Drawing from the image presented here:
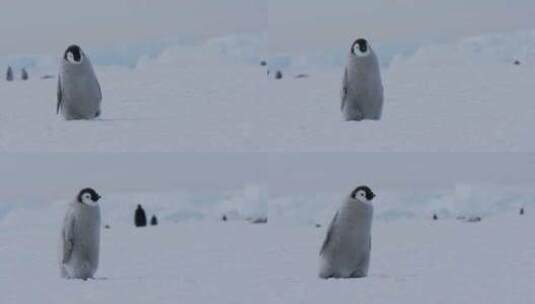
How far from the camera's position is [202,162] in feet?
15.3

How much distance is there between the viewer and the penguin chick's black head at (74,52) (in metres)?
4.84

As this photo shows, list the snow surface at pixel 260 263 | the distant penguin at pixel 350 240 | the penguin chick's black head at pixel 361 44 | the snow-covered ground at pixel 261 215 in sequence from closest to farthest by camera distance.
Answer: the snow surface at pixel 260 263 < the snow-covered ground at pixel 261 215 < the distant penguin at pixel 350 240 < the penguin chick's black head at pixel 361 44

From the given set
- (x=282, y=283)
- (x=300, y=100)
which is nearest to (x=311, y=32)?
(x=300, y=100)

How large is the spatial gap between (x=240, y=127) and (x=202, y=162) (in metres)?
0.17

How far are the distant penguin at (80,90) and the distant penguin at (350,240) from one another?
94 centimetres

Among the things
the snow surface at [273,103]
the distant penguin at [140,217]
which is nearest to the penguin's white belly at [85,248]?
the distant penguin at [140,217]

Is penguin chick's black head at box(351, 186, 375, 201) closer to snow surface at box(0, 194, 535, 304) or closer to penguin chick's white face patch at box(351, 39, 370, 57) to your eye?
snow surface at box(0, 194, 535, 304)

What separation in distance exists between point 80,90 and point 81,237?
1.72 feet

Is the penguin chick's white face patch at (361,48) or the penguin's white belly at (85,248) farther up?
the penguin chick's white face patch at (361,48)

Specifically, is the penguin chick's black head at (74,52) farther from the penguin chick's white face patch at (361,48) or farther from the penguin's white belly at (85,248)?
the penguin chick's white face patch at (361,48)

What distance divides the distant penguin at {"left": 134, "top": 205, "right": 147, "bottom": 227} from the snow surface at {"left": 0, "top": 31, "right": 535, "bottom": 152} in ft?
1.02

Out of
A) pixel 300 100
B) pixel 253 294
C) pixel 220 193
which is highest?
pixel 300 100

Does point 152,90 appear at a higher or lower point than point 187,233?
higher

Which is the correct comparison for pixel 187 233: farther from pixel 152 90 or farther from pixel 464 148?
pixel 464 148
